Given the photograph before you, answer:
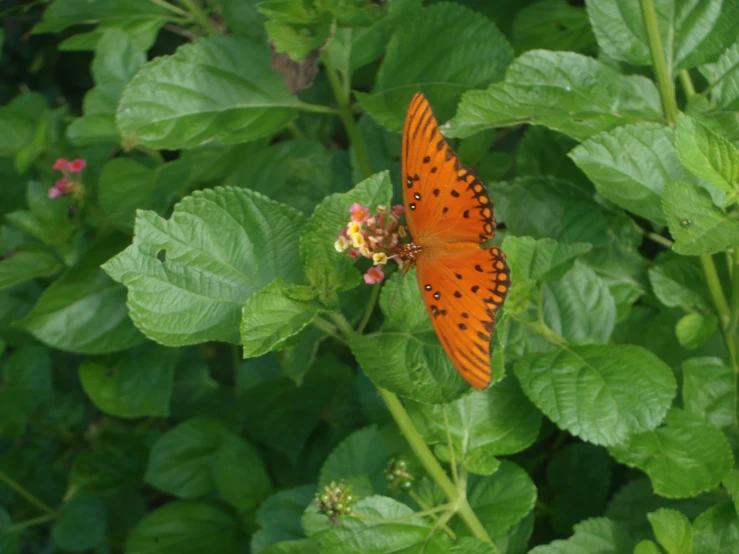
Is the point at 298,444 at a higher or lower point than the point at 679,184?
lower

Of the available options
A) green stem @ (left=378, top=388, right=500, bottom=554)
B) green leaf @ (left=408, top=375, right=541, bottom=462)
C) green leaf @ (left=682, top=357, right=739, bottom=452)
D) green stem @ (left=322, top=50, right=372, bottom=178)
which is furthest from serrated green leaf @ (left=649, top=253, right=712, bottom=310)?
green stem @ (left=322, top=50, right=372, bottom=178)

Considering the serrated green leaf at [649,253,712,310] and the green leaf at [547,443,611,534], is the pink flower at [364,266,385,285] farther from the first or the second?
the green leaf at [547,443,611,534]

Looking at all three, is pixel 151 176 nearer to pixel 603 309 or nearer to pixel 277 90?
pixel 277 90

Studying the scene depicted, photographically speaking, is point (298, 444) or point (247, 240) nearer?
point (247, 240)

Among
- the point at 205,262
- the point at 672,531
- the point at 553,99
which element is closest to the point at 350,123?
the point at 553,99

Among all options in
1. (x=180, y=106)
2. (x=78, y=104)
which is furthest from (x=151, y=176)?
(x=78, y=104)

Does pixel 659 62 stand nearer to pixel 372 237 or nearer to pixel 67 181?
pixel 372 237
